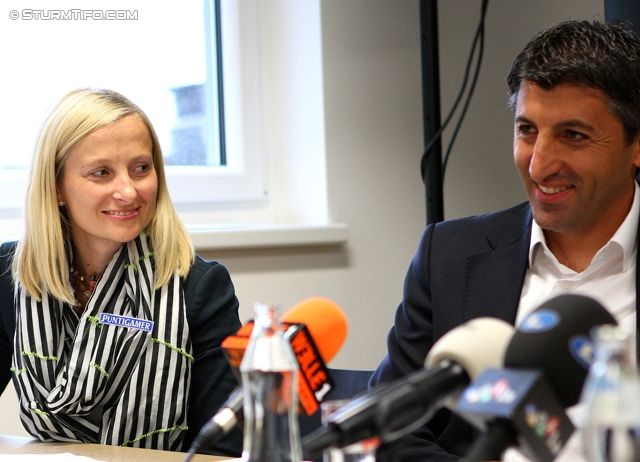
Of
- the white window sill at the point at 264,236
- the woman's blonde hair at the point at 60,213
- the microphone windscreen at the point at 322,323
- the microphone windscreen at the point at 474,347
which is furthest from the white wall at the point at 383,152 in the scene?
the microphone windscreen at the point at 474,347

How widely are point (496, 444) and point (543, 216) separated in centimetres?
98

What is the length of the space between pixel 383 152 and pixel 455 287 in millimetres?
1224

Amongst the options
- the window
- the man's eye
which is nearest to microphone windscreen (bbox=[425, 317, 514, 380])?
the man's eye

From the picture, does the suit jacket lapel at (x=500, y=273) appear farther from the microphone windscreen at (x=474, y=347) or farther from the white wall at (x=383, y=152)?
the white wall at (x=383, y=152)

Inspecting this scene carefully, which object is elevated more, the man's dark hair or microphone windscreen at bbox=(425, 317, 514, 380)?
the man's dark hair

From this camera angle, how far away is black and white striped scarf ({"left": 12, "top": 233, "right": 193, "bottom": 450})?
1.78 meters

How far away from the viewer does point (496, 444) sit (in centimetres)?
65

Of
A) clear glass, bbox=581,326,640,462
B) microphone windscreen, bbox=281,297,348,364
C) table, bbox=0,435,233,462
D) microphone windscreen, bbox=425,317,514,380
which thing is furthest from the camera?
table, bbox=0,435,233,462

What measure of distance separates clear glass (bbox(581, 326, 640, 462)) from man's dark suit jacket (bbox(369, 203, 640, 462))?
0.95 m

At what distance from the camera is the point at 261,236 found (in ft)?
8.65

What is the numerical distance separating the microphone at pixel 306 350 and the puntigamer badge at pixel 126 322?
0.92 metres

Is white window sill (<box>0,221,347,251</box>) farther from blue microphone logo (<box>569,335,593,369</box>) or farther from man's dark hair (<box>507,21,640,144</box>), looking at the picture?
blue microphone logo (<box>569,335,593,369</box>)

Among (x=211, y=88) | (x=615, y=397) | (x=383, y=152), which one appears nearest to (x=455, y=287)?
(x=615, y=397)

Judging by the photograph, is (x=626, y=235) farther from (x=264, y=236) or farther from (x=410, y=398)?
(x=264, y=236)
